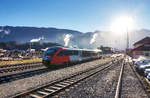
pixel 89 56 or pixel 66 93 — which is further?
pixel 89 56

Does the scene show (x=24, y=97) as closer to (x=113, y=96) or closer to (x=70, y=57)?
(x=113, y=96)

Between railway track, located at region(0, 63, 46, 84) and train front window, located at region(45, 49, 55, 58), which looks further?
train front window, located at region(45, 49, 55, 58)

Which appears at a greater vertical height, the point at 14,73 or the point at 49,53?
A: the point at 49,53

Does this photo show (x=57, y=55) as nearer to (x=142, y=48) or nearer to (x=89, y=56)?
(x=89, y=56)

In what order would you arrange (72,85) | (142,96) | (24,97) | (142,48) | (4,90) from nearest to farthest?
(24,97), (142,96), (4,90), (72,85), (142,48)

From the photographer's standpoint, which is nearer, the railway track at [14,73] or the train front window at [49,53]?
the railway track at [14,73]

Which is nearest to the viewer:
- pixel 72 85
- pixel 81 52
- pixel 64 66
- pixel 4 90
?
pixel 4 90

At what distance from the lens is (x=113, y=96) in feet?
22.5

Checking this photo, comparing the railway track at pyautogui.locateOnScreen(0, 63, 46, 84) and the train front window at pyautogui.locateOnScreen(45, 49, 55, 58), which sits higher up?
the train front window at pyautogui.locateOnScreen(45, 49, 55, 58)

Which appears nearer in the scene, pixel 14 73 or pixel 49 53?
pixel 14 73

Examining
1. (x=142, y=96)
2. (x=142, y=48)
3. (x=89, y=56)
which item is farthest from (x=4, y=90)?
(x=142, y=48)

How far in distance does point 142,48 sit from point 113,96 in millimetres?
37878

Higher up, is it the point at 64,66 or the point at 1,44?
the point at 1,44

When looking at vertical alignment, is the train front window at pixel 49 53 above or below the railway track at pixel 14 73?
above
